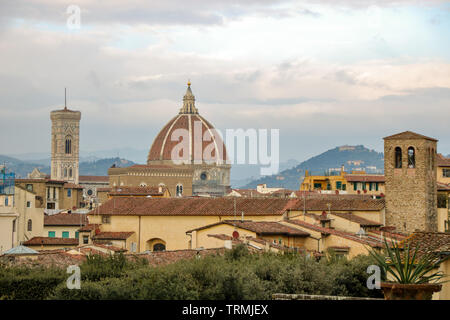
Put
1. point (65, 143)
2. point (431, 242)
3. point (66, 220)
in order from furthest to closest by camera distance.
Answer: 1. point (65, 143)
2. point (66, 220)
3. point (431, 242)

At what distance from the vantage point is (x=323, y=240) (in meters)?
35.5

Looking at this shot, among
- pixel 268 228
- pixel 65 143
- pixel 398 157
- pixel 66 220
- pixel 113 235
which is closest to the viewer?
pixel 268 228

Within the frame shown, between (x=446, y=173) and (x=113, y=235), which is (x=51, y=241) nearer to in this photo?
(x=113, y=235)

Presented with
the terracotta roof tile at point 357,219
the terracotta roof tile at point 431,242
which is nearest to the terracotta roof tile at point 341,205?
the terracotta roof tile at point 357,219

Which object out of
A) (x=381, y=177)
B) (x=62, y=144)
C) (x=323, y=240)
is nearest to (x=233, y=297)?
(x=323, y=240)

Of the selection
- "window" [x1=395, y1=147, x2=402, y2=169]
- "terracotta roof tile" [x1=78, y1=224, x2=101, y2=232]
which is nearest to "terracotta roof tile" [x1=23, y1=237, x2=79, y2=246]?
"terracotta roof tile" [x1=78, y1=224, x2=101, y2=232]

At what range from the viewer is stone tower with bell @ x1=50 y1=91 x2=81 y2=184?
15812 centimetres

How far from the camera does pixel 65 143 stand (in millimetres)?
159750

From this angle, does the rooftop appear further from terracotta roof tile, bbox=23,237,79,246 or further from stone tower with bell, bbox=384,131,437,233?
stone tower with bell, bbox=384,131,437,233

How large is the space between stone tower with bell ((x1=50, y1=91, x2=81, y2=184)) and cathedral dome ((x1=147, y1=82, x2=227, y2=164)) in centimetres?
1634

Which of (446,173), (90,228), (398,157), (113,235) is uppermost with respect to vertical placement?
(446,173)

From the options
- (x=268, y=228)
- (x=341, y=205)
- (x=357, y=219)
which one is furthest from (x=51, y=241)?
(x=357, y=219)

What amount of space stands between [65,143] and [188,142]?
2481 centimetres
